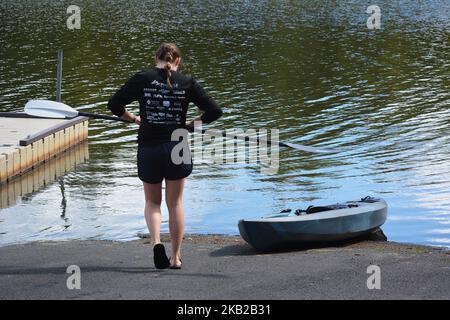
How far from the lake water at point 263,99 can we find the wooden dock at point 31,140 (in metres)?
0.69

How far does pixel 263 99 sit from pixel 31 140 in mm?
12092

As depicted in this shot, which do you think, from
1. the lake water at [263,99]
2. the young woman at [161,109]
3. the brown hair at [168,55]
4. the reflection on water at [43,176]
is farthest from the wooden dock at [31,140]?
the brown hair at [168,55]

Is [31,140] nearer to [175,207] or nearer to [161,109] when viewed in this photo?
[175,207]

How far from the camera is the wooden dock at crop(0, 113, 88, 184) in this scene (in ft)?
68.2

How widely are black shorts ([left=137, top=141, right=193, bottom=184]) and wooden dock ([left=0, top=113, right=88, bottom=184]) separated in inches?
402

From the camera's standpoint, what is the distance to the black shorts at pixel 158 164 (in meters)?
10.5

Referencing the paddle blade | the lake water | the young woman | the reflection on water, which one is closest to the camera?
the young woman

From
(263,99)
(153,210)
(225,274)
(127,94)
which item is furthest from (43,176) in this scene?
(263,99)

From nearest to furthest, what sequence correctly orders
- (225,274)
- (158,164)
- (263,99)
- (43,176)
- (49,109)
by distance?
(158,164), (225,274), (49,109), (43,176), (263,99)

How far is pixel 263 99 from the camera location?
1281 inches

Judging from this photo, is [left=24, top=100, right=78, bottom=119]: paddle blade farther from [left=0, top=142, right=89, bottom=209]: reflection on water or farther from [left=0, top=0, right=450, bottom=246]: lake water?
[left=0, top=142, right=89, bottom=209]: reflection on water

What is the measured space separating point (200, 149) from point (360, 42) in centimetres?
2505

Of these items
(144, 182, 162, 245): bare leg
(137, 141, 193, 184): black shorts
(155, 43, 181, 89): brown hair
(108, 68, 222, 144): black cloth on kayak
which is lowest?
(144, 182, 162, 245): bare leg

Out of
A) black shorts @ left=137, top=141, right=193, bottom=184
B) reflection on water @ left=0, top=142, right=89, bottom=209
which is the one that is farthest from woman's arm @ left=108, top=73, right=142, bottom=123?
reflection on water @ left=0, top=142, right=89, bottom=209
